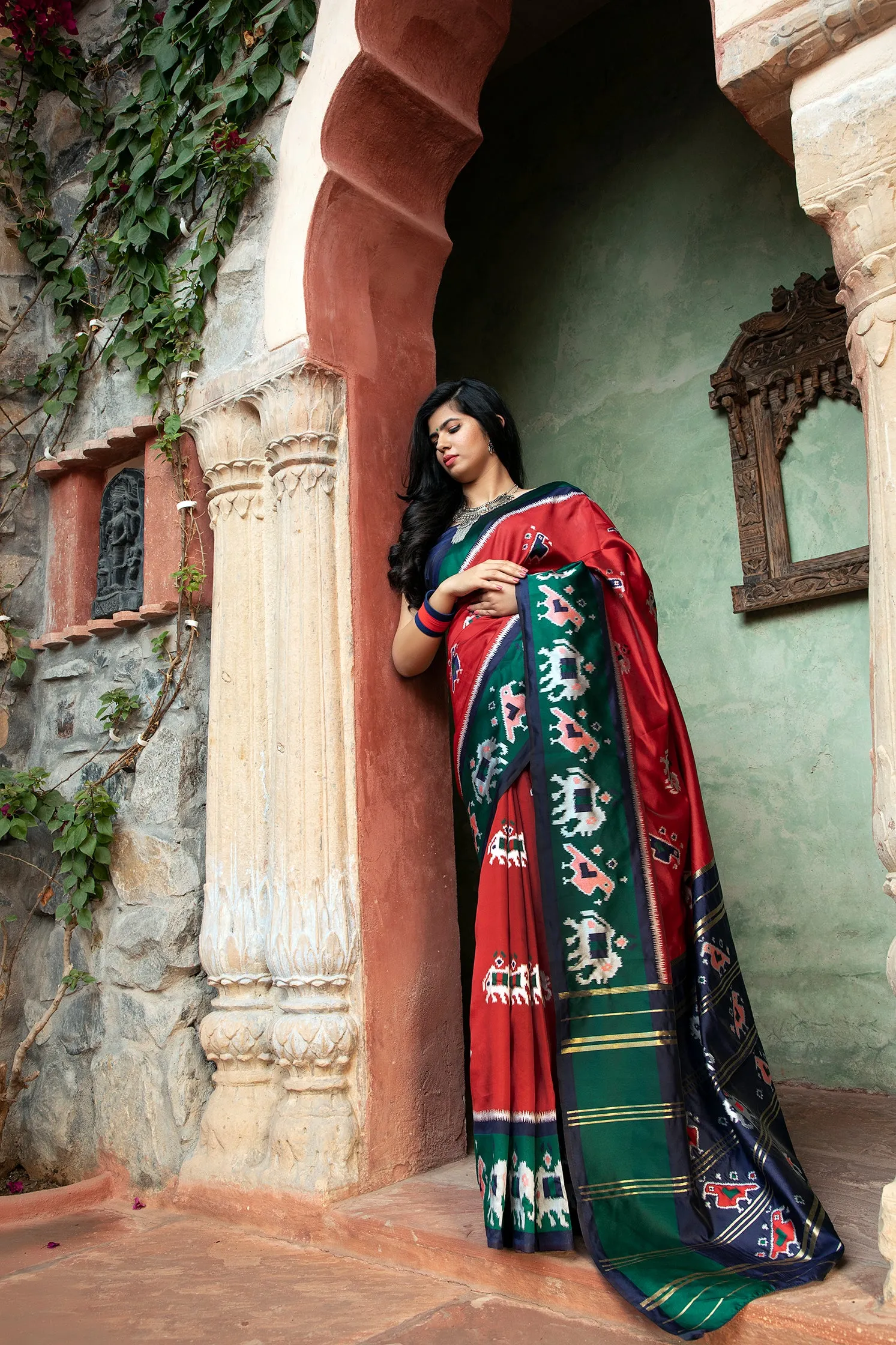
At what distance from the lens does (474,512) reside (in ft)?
8.91

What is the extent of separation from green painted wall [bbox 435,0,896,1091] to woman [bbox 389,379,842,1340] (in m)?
1.29

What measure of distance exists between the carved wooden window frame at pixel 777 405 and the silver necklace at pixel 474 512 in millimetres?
1127

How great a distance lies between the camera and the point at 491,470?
2.76m

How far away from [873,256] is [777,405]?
191 centimetres

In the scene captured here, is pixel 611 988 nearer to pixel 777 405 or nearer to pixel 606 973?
pixel 606 973

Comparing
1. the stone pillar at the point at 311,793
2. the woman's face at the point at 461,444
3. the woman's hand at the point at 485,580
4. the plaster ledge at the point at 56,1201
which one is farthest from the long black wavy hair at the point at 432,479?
the plaster ledge at the point at 56,1201

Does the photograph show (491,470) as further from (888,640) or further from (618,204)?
(618,204)

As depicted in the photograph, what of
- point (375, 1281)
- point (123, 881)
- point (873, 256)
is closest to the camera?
point (873, 256)

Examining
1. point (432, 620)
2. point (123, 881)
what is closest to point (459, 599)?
point (432, 620)

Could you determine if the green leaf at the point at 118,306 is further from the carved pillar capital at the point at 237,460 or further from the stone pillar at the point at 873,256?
the stone pillar at the point at 873,256

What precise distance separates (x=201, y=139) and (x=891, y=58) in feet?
6.40

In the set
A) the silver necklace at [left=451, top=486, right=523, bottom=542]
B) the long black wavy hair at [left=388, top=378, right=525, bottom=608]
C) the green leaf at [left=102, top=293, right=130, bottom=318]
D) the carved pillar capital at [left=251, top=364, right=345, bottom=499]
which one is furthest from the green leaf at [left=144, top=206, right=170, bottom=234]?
the silver necklace at [left=451, top=486, right=523, bottom=542]

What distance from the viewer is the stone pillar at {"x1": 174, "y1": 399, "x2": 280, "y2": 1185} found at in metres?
2.64

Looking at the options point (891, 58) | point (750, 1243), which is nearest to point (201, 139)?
point (891, 58)
